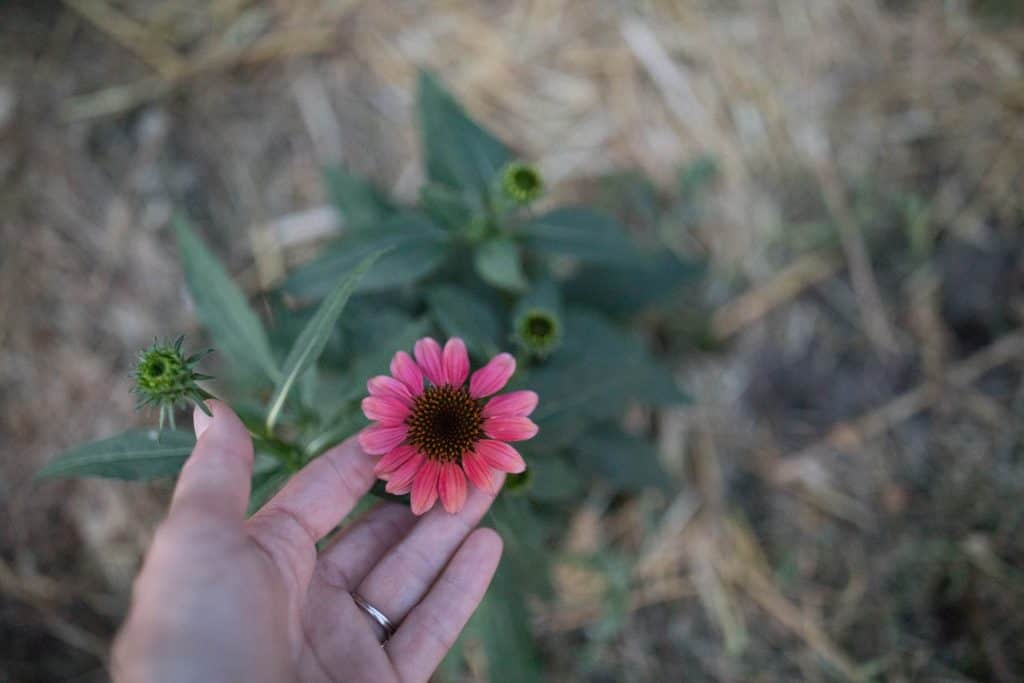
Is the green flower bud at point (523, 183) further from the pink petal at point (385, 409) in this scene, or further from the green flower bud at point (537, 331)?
the pink petal at point (385, 409)

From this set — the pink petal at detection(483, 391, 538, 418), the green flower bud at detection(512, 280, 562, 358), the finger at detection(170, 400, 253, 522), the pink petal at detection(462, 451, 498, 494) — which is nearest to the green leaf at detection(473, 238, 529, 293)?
the green flower bud at detection(512, 280, 562, 358)

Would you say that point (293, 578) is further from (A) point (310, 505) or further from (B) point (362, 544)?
(B) point (362, 544)

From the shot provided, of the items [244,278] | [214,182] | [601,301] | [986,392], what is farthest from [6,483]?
[986,392]

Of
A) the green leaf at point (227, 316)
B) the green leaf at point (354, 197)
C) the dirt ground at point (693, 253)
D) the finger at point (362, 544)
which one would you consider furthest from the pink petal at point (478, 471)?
the dirt ground at point (693, 253)

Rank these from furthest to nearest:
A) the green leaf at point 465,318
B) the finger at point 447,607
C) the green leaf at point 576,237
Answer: the green leaf at point 576,237
the green leaf at point 465,318
the finger at point 447,607

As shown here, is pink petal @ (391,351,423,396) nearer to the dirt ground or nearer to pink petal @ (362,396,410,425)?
pink petal @ (362,396,410,425)

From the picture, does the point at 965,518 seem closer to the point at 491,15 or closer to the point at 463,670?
the point at 463,670

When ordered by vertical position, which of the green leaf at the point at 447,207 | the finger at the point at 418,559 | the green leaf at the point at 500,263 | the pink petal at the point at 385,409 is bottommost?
the finger at the point at 418,559
